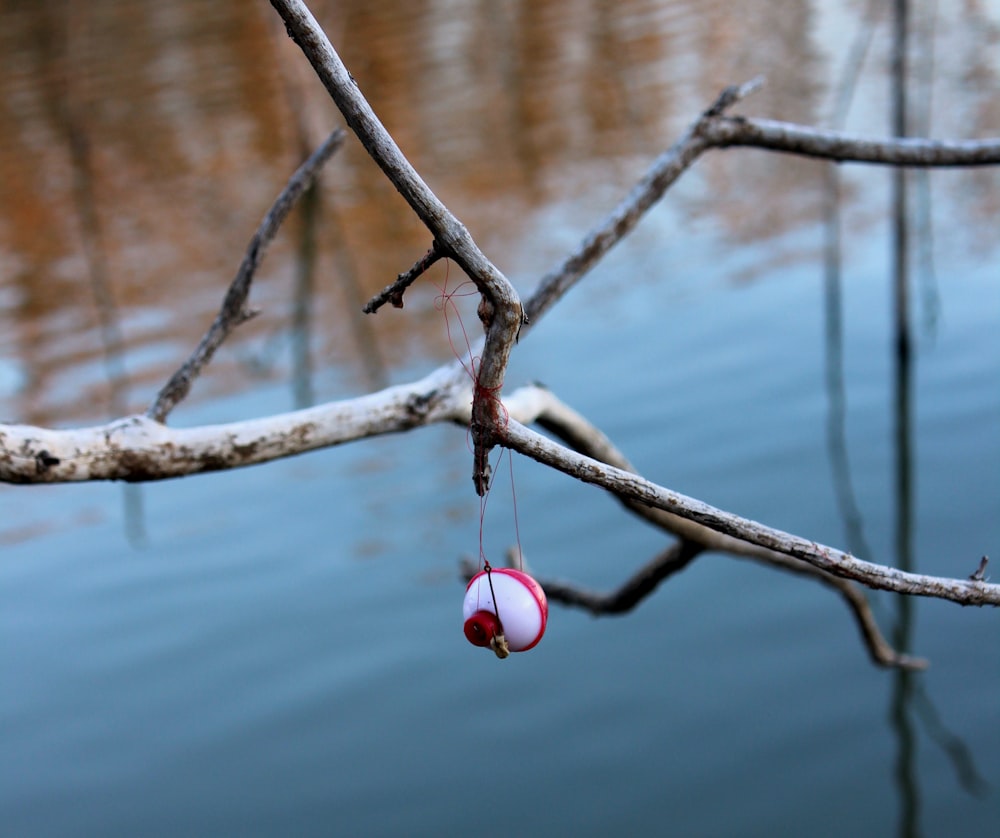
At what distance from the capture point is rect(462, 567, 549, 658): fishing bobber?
1525 mm

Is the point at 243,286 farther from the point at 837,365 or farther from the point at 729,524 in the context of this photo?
the point at 837,365

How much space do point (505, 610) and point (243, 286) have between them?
1186 mm

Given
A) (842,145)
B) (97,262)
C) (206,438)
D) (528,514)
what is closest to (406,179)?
(206,438)

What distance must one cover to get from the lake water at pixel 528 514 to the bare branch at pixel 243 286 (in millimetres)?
2278

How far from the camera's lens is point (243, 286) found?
2.42 meters

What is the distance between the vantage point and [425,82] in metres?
13.1

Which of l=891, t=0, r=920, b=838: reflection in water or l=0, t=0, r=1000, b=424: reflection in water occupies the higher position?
l=0, t=0, r=1000, b=424: reflection in water

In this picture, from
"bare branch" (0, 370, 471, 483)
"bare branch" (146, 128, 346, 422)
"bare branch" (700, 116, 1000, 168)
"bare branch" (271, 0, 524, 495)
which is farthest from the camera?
"bare branch" (700, 116, 1000, 168)

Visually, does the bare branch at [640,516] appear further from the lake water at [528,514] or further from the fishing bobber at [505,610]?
the lake water at [528,514]

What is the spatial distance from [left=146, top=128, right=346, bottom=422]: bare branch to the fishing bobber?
0.92 m

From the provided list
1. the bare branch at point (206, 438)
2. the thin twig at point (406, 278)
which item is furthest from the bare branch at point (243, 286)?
the thin twig at point (406, 278)

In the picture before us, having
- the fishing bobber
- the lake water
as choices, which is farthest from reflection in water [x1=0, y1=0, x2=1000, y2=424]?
the fishing bobber

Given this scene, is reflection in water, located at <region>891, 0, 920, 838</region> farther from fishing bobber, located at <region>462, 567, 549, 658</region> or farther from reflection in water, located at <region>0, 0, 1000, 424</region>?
fishing bobber, located at <region>462, 567, 549, 658</region>

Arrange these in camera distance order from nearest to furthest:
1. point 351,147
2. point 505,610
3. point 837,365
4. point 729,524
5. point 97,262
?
point 729,524
point 505,610
point 837,365
point 97,262
point 351,147
